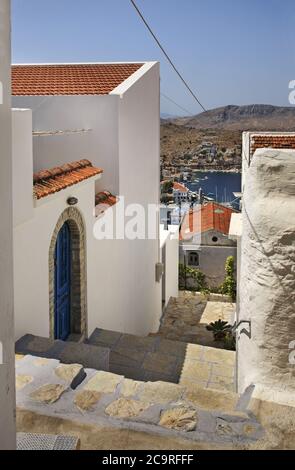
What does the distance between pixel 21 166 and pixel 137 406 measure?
320 cm

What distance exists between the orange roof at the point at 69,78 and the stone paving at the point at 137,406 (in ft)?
23.1

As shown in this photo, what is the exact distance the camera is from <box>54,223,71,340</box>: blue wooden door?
283 inches

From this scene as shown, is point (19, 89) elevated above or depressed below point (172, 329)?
above

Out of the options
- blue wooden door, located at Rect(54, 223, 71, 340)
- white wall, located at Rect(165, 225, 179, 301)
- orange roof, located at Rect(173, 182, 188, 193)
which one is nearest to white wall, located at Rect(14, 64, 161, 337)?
blue wooden door, located at Rect(54, 223, 71, 340)

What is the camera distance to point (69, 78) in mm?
11469

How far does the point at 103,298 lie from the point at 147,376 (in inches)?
101

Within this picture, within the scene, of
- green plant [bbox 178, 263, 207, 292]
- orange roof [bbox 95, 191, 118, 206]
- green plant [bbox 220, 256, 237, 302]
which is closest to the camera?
orange roof [bbox 95, 191, 118, 206]

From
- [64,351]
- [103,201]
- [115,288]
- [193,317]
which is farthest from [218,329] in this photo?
[64,351]

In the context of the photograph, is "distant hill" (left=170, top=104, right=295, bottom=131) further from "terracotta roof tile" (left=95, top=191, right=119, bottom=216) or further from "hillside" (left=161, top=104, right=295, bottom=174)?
"terracotta roof tile" (left=95, top=191, right=119, bottom=216)

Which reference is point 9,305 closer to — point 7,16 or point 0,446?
point 0,446

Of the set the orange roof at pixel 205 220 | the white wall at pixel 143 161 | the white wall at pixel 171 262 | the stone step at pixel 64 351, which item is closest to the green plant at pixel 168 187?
the orange roof at pixel 205 220

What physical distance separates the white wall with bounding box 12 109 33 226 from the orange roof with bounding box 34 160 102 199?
12.1 inches

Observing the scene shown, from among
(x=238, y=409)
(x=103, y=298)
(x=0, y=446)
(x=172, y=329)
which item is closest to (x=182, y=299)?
(x=172, y=329)
